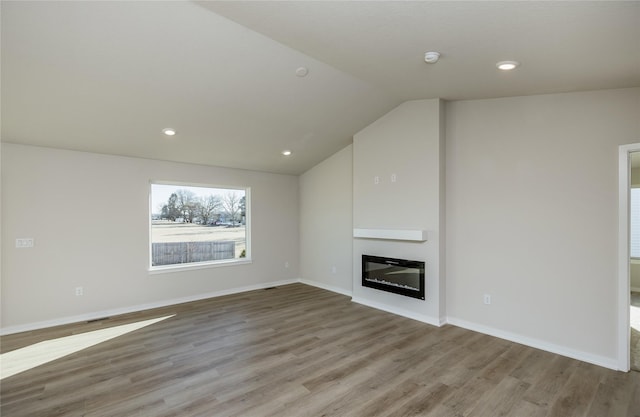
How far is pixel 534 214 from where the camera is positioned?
3.49 m

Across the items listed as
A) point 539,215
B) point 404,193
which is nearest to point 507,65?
point 539,215

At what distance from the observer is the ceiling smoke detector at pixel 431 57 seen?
8.97 feet

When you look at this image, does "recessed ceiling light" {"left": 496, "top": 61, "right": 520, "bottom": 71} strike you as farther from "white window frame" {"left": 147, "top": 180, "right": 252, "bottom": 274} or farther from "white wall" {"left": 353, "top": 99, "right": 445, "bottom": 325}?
"white window frame" {"left": 147, "top": 180, "right": 252, "bottom": 274}

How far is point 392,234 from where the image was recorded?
447cm

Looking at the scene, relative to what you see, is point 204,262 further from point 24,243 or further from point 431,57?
point 431,57

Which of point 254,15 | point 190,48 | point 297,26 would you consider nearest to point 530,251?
point 297,26

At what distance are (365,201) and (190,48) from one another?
3.20m

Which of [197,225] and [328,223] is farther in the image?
[328,223]

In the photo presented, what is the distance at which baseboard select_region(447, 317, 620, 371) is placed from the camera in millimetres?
3014

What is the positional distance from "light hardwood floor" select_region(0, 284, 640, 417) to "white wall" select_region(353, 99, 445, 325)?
657 mm

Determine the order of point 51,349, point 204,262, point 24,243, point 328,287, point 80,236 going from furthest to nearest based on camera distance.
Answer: point 328,287, point 204,262, point 80,236, point 24,243, point 51,349

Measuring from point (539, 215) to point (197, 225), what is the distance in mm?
5119

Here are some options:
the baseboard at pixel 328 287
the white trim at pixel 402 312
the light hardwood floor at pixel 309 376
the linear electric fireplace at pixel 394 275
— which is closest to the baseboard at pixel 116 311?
the light hardwood floor at pixel 309 376

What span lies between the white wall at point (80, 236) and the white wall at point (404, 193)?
2.66 meters
